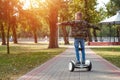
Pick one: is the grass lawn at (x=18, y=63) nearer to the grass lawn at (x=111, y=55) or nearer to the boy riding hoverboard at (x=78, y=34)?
the boy riding hoverboard at (x=78, y=34)

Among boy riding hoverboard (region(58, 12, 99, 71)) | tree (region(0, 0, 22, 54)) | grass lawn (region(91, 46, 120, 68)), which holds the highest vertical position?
tree (region(0, 0, 22, 54))

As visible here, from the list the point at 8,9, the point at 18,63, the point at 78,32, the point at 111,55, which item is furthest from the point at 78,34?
the point at 8,9

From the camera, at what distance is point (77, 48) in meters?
14.9

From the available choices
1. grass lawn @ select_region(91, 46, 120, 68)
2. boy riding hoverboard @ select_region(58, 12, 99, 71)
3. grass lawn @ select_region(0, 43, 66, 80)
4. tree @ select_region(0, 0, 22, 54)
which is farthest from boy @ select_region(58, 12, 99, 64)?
tree @ select_region(0, 0, 22, 54)

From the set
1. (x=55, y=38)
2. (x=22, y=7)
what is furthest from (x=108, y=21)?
(x=22, y=7)

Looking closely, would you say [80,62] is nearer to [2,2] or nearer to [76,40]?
[76,40]

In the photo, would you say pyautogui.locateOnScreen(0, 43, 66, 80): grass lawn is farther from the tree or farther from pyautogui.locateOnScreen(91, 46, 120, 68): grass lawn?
pyautogui.locateOnScreen(91, 46, 120, 68): grass lawn

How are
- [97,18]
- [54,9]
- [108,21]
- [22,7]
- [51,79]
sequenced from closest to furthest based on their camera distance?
[51,79]
[22,7]
[54,9]
[108,21]
[97,18]

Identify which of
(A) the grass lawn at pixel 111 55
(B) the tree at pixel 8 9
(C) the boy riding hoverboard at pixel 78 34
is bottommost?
(A) the grass lawn at pixel 111 55

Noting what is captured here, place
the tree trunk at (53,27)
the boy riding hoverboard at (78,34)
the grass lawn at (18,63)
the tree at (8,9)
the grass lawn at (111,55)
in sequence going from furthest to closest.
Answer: the tree trunk at (53,27)
the tree at (8,9)
the grass lawn at (111,55)
the boy riding hoverboard at (78,34)
the grass lawn at (18,63)

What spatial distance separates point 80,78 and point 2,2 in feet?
57.7

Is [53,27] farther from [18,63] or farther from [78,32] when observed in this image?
[78,32]

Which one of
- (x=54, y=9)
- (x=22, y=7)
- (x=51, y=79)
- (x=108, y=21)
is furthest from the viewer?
(x=108, y=21)

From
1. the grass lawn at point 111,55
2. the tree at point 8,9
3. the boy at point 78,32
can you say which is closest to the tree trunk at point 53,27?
the grass lawn at point 111,55
